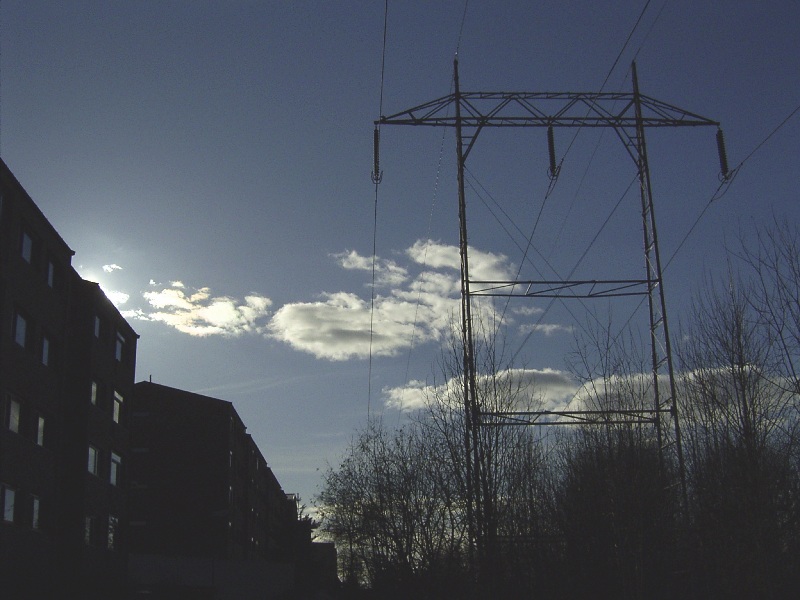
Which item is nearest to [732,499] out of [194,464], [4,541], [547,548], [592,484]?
[592,484]

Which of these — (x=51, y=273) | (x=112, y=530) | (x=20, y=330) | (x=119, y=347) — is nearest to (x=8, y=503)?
(x=20, y=330)

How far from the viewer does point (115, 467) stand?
39.6 meters

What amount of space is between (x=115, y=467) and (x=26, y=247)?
1413cm

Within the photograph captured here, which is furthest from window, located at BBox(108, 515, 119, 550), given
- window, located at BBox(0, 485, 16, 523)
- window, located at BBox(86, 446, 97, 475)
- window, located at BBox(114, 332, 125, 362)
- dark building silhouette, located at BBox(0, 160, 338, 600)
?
window, located at BBox(0, 485, 16, 523)

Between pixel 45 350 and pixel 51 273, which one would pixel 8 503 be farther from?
pixel 51 273

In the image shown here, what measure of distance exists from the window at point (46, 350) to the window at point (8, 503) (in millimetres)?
5057

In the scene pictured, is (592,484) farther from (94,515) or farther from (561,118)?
(94,515)

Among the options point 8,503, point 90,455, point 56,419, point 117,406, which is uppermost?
point 117,406

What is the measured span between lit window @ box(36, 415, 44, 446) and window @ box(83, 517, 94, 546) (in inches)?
209

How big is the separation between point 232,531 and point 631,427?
2001 inches

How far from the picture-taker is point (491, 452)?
57.9 feet

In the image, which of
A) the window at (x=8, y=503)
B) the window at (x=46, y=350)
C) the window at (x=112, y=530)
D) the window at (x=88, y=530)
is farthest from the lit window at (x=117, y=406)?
the window at (x=8, y=503)

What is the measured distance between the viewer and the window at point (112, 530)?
38.2 metres

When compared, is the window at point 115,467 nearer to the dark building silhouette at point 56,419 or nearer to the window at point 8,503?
the dark building silhouette at point 56,419
